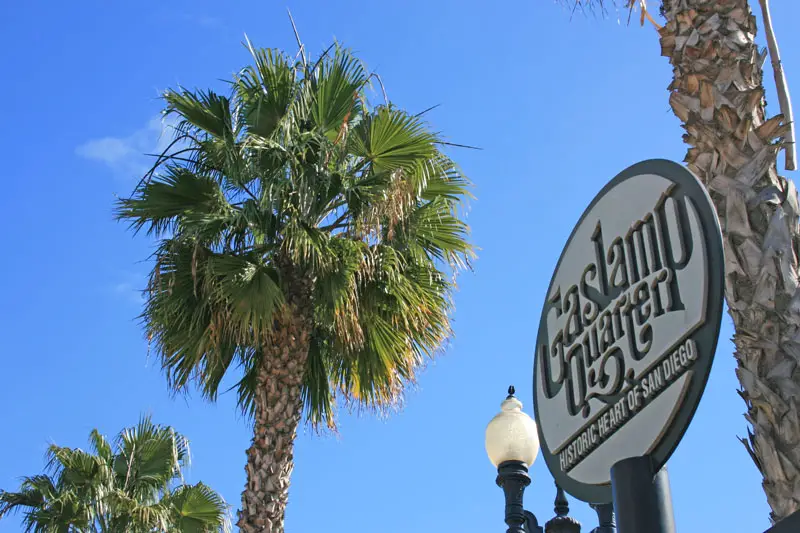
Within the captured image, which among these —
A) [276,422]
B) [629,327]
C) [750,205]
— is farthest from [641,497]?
A: [276,422]

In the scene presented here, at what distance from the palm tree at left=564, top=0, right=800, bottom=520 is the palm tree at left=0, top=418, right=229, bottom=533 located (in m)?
9.78

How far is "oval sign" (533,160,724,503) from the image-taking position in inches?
72.6

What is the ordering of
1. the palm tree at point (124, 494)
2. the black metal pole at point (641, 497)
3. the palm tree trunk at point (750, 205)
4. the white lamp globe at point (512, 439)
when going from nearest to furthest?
the black metal pole at point (641, 497), the palm tree trunk at point (750, 205), the white lamp globe at point (512, 439), the palm tree at point (124, 494)

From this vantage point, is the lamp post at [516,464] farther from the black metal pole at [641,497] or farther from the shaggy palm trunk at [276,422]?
the black metal pole at [641,497]

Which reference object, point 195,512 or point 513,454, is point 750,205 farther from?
point 195,512

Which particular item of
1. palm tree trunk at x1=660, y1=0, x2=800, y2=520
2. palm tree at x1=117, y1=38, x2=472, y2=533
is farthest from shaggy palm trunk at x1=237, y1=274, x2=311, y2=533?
palm tree trunk at x1=660, y1=0, x2=800, y2=520

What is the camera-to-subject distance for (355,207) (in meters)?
9.95

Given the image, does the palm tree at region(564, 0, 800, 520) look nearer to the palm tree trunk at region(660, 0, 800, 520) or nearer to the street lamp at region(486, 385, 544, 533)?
the palm tree trunk at region(660, 0, 800, 520)

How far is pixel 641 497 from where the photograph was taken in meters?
1.69

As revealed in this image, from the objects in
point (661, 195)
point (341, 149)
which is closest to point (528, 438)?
point (341, 149)

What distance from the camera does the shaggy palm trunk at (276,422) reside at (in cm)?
867

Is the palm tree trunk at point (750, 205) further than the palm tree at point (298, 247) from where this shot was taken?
No

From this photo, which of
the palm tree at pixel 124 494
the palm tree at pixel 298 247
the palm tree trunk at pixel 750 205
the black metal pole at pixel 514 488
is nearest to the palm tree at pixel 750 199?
the palm tree trunk at pixel 750 205

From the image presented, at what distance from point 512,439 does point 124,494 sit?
7.16 meters
